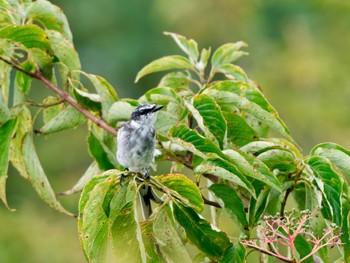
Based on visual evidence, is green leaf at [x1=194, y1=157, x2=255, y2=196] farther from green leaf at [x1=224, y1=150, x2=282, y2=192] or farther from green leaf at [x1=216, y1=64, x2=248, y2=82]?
green leaf at [x1=216, y1=64, x2=248, y2=82]

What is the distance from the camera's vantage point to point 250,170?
2.37 meters

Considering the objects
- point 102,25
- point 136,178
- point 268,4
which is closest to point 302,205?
point 136,178

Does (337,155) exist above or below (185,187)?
above

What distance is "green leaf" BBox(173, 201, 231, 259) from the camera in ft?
8.02

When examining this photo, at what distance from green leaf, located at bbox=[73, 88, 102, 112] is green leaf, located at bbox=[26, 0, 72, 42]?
10.8 inches

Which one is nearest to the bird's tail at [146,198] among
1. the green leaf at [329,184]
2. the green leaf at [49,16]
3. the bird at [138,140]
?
the bird at [138,140]

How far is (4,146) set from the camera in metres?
2.84

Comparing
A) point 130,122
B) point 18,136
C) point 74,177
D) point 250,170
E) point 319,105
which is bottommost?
point 74,177

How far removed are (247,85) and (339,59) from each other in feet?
37.0

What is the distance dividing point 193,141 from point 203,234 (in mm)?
275

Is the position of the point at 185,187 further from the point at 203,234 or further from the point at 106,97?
the point at 106,97

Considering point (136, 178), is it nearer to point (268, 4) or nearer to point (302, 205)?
point (302, 205)

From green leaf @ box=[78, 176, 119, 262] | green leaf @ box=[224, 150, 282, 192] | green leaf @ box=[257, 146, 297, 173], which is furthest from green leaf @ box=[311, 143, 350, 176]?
green leaf @ box=[78, 176, 119, 262]

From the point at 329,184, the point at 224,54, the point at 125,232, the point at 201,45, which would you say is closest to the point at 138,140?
the point at 224,54
